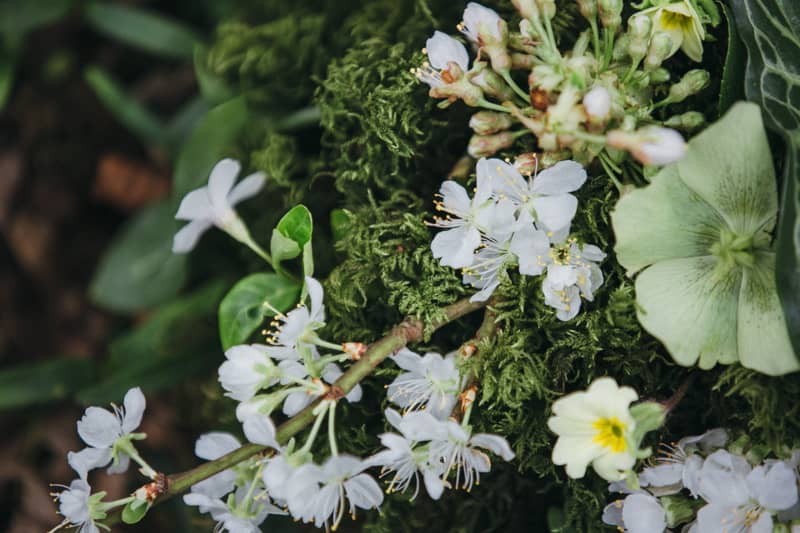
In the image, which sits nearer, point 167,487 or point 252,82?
point 167,487

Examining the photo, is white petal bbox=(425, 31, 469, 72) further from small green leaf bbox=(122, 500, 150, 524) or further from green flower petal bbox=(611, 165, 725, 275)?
small green leaf bbox=(122, 500, 150, 524)

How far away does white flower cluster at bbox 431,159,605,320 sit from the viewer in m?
0.87

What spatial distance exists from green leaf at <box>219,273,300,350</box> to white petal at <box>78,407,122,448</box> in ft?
0.60

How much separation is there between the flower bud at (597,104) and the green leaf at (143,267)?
84cm

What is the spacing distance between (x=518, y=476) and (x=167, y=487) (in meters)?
0.47

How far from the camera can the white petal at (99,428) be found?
0.90 m

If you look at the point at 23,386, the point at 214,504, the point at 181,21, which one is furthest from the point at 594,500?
the point at 181,21

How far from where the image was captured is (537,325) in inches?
38.1

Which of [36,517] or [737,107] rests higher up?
[737,107]

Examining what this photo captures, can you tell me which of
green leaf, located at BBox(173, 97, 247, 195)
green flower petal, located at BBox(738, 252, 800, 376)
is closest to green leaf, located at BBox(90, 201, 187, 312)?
green leaf, located at BBox(173, 97, 247, 195)

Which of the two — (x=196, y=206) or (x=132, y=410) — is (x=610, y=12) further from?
(x=132, y=410)

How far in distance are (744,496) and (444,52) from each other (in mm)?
609

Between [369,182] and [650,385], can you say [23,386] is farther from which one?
[650,385]

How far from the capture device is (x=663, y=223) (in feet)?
2.80
